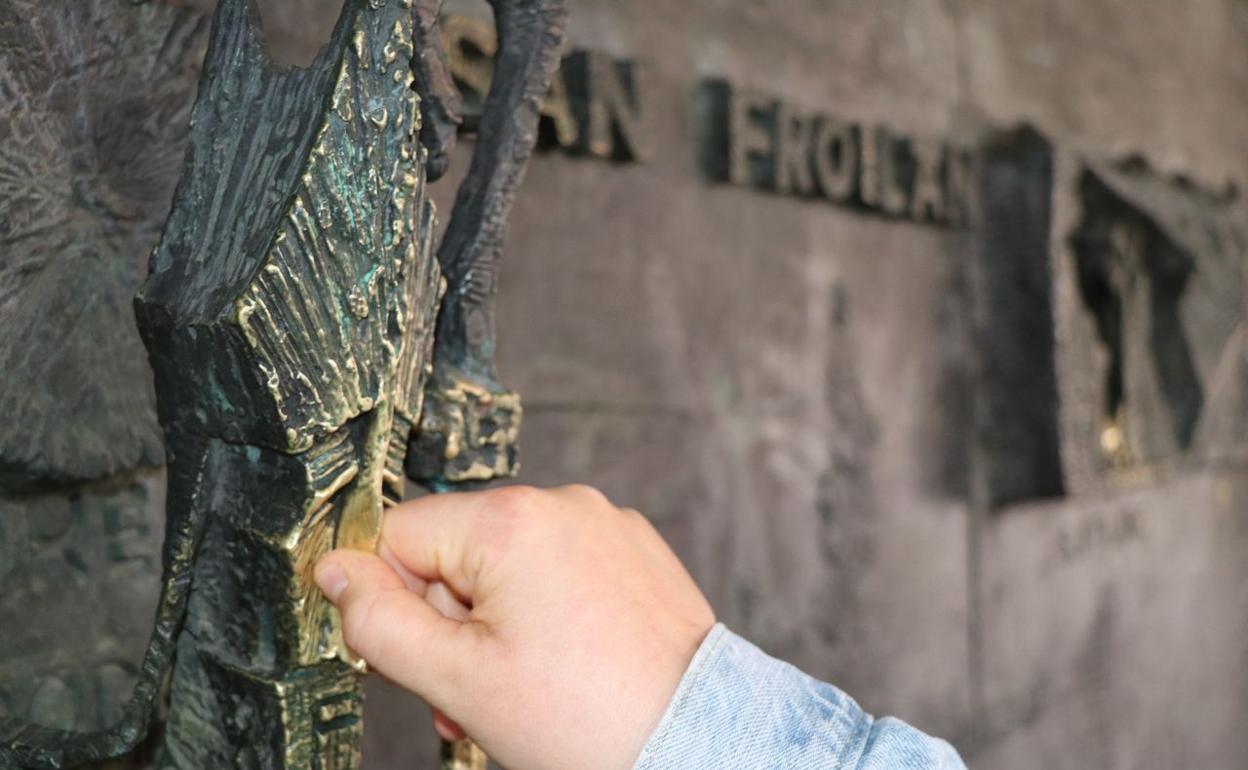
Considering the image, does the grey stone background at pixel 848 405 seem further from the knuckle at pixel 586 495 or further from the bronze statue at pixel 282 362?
the knuckle at pixel 586 495

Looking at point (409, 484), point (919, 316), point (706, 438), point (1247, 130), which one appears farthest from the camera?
point (1247, 130)

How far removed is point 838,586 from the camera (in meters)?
1.36

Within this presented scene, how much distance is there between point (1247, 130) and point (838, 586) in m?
1.50

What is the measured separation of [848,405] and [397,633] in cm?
91

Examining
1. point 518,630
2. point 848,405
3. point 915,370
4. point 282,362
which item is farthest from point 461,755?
point 915,370

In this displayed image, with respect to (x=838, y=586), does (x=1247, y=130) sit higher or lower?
higher

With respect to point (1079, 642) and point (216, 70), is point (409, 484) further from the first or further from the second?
point (1079, 642)

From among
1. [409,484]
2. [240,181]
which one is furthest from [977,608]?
[240,181]

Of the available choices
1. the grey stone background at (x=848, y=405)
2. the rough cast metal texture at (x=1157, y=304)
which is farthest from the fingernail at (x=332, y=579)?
the rough cast metal texture at (x=1157, y=304)

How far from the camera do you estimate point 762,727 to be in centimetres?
58

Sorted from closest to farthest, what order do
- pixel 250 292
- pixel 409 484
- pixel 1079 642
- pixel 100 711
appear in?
pixel 250 292
pixel 100 711
pixel 409 484
pixel 1079 642

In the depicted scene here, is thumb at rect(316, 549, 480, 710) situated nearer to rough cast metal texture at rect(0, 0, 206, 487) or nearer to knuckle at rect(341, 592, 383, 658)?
knuckle at rect(341, 592, 383, 658)

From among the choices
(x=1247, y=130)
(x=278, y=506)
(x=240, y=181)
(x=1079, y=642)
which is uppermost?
(x=1247, y=130)

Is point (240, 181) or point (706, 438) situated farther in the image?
point (706, 438)
